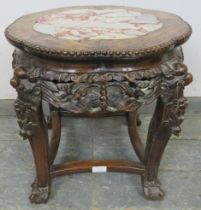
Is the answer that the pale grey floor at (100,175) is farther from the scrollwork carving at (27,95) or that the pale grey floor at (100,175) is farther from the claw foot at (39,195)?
the scrollwork carving at (27,95)

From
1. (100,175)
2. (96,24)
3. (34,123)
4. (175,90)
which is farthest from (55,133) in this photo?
(175,90)

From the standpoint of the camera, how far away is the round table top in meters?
0.95

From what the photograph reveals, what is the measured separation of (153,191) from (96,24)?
60cm

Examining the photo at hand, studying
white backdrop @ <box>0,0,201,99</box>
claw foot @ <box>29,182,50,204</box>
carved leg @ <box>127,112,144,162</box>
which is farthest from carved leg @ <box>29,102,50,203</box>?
white backdrop @ <box>0,0,201,99</box>

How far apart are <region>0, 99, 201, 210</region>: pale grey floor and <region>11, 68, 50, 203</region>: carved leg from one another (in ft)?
0.20

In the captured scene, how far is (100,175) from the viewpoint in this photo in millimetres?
1444

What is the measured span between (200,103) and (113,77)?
1.02 metres

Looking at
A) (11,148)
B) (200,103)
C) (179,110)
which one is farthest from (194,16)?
(11,148)

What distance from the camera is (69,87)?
1002mm

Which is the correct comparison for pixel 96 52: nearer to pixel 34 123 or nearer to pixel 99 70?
pixel 99 70

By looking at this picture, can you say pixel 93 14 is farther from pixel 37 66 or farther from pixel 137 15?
pixel 37 66

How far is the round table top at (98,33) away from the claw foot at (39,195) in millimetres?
505

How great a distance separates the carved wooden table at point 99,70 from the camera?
979mm

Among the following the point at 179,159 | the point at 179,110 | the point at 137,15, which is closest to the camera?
the point at 179,110
